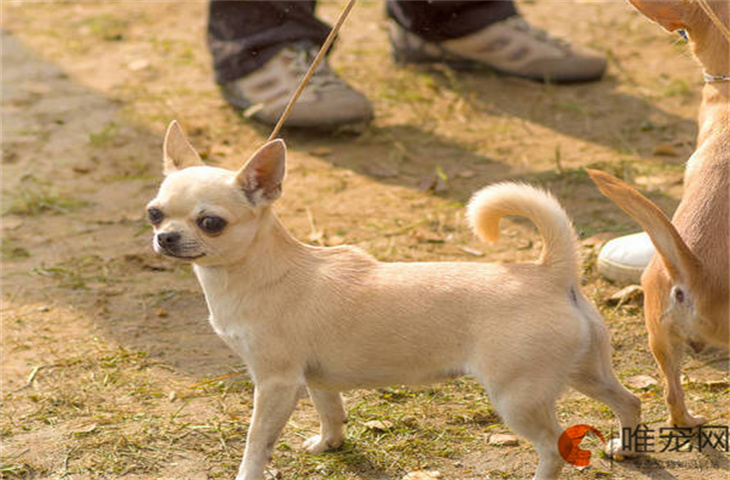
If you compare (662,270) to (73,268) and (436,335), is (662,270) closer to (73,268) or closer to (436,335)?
(436,335)

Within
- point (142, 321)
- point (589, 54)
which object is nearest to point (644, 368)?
point (142, 321)

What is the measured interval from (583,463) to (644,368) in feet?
2.19

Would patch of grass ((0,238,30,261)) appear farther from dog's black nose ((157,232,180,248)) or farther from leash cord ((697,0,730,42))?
leash cord ((697,0,730,42))

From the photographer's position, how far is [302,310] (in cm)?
249

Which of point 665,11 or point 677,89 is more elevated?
point 665,11

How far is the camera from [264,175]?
2.47m

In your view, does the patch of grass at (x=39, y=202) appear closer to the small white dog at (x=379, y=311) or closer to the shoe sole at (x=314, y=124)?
the shoe sole at (x=314, y=124)

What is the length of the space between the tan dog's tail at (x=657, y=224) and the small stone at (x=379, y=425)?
912 mm

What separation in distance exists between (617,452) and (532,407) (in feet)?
1.62

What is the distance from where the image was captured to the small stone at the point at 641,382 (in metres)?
3.03

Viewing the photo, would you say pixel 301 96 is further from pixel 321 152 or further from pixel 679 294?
pixel 679 294

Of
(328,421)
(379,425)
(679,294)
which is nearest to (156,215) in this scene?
(328,421)

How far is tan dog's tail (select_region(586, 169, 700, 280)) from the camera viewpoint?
97.0 inches

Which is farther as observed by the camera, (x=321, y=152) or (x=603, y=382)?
(x=321, y=152)
